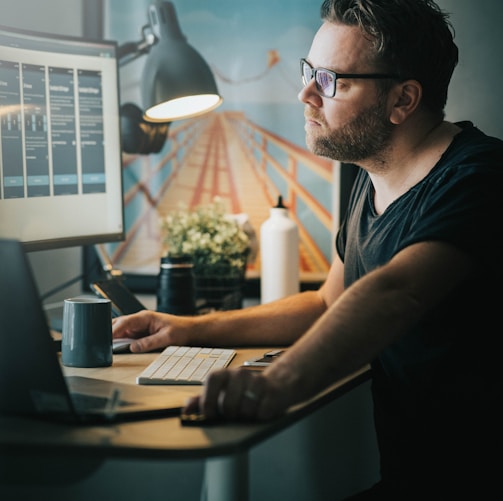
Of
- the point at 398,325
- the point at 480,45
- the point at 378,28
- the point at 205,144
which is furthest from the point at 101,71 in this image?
the point at 398,325

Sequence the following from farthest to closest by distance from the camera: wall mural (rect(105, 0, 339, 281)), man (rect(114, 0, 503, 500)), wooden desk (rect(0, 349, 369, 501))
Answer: wall mural (rect(105, 0, 339, 281)), man (rect(114, 0, 503, 500)), wooden desk (rect(0, 349, 369, 501))

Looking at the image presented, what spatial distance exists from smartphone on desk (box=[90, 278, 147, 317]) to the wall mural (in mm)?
507

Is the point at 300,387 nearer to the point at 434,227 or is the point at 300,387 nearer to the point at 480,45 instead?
the point at 434,227

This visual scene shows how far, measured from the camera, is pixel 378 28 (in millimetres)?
1604

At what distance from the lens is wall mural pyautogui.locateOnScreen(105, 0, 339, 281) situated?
2.26m

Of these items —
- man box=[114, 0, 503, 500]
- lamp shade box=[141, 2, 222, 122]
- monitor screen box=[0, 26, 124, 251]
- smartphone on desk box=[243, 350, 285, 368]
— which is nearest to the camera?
man box=[114, 0, 503, 500]

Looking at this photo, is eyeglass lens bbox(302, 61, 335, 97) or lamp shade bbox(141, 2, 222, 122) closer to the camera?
eyeglass lens bbox(302, 61, 335, 97)

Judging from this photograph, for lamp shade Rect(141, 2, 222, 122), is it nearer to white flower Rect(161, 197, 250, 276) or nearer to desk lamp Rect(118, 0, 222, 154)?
desk lamp Rect(118, 0, 222, 154)

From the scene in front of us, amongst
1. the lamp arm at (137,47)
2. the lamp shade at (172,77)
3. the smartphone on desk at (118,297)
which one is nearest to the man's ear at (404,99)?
the lamp shade at (172,77)

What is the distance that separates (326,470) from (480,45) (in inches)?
45.1

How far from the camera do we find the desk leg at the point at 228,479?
1.16 m

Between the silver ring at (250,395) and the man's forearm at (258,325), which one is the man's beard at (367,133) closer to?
the man's forearm at (258,325)

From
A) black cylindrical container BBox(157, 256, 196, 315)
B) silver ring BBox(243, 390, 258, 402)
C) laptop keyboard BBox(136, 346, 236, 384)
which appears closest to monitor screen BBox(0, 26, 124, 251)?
black cylindrical container BBox(157, 256, 196, 315)

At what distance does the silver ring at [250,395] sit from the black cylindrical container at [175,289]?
85cm
